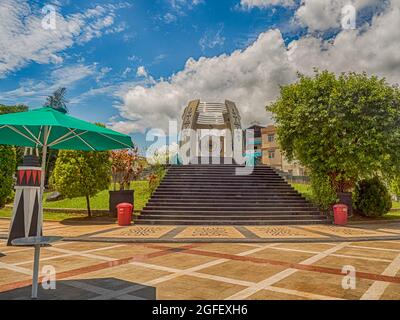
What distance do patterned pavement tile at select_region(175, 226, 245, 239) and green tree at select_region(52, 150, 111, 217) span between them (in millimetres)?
5711

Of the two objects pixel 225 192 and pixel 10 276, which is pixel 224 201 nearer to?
pixel 225 192

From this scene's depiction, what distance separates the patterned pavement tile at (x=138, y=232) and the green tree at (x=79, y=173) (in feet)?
12.8

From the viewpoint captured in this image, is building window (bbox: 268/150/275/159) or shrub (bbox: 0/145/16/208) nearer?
shrub (bbox: 0/145/16/208)

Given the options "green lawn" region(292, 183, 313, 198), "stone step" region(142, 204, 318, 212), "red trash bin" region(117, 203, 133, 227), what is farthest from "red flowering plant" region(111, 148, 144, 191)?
"green lawn" region(292, 183, 313, 198)

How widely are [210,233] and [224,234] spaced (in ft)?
1.66

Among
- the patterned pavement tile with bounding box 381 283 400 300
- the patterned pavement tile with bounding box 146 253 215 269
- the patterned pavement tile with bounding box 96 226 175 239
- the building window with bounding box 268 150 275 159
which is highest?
the building window with bounding box 268 150 275 159

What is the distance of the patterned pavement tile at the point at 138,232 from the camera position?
9.98 meters

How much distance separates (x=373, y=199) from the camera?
15.5 metres

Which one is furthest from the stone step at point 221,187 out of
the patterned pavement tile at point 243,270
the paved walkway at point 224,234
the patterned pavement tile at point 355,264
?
the patterned pavement tile at point 243,270

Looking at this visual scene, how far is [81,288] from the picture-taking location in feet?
15.9

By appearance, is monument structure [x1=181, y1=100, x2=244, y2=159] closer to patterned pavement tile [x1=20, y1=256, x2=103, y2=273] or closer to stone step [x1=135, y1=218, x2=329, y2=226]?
stone step [x1=135, y1=218, x2=329, y2=226]

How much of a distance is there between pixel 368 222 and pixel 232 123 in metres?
17.7

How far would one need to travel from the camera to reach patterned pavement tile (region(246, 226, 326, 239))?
10.1m
